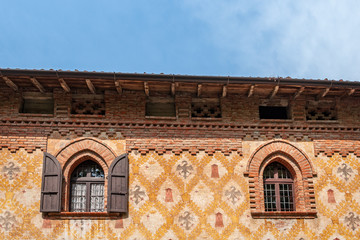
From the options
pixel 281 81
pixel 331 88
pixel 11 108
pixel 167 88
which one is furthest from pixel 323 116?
pixel 11 108

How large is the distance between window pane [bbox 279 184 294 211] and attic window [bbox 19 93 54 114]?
624cm

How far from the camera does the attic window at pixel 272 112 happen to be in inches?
535

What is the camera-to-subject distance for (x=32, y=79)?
12.1 metres

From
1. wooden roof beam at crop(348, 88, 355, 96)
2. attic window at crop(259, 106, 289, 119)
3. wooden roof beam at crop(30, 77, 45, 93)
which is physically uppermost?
wooden roof beam at crop(30, 77, 45, 93)

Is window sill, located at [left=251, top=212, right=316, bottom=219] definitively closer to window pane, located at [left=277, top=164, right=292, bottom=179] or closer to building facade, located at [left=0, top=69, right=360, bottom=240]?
building facade, located at [left=0, top=69, right=360, bottom=240]

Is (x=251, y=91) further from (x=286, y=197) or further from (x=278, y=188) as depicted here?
(x=286, y=197)

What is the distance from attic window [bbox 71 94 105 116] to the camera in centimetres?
1293

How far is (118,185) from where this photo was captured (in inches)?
472

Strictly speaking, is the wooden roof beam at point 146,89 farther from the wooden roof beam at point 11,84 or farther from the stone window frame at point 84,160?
the wooden roof beam at point 11,84

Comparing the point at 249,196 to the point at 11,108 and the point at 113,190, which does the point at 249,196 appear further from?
the point at 11,108

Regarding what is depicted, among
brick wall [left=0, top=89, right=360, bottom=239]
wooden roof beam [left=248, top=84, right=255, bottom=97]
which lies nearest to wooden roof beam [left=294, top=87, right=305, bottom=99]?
brick wall [left=0, top=89, right=360, bottom=239]

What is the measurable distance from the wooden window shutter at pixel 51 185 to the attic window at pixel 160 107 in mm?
2718

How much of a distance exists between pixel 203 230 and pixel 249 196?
1421mm

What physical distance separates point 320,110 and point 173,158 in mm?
4299
